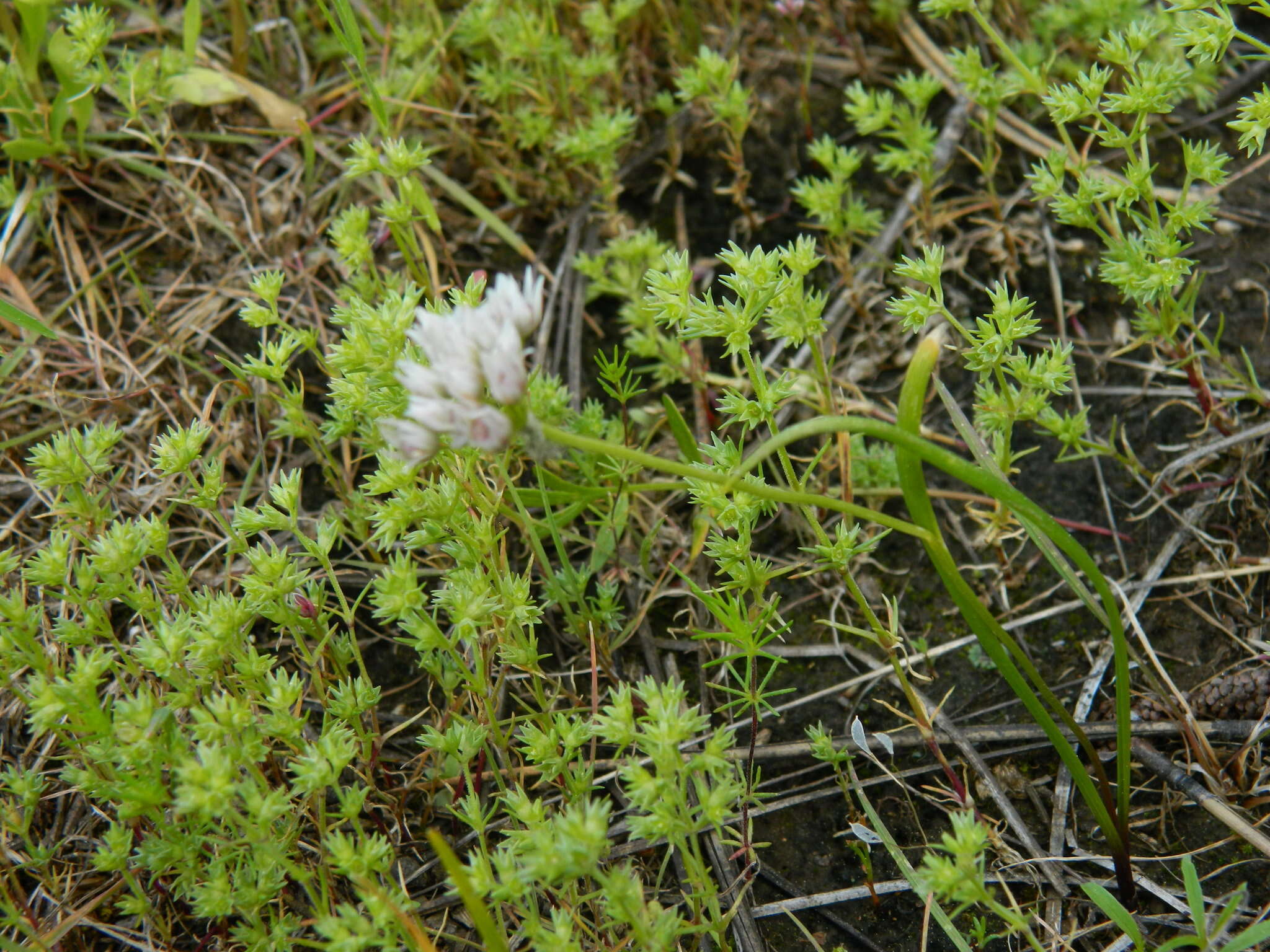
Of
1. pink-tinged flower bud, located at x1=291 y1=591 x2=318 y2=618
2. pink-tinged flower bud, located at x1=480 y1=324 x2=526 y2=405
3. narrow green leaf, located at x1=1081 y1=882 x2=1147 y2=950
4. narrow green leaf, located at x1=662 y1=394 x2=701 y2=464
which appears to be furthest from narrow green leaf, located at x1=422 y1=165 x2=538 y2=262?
narrow green leaf, located at x1=1081 y1=882 x2=1147 y2=950

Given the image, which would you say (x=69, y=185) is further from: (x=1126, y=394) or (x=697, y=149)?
(x=1126, y=394)

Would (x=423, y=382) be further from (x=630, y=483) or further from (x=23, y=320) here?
(x=23, y=320)

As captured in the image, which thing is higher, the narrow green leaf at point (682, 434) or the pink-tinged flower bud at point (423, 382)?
the pink-tinged flower bud at point (423, 382)

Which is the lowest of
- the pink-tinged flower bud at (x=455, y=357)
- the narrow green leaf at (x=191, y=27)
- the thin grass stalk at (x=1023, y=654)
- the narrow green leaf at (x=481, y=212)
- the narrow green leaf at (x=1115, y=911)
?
the narrow green leaf at (x=1115, y=911)

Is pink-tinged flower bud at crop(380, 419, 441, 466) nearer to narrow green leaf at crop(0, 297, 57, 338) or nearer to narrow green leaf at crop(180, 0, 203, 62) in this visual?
narrow green leaf at crop(0, 297, 57, 338)

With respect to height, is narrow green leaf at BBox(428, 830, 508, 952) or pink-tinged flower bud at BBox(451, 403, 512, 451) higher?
pink-tinged flower bud at BBox(451, 403, 512, 451)

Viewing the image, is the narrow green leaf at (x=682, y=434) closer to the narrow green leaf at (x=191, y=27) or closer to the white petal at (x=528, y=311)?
the white petal at (x=528, y=311)

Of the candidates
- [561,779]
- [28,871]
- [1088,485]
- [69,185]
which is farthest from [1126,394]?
[69,185]

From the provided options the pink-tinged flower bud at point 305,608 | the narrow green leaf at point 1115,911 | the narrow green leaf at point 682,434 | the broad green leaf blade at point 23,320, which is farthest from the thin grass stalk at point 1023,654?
the broad green leaf blade at point 23,320

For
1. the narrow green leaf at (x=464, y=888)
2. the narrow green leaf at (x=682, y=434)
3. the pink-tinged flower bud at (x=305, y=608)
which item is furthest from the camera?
the narrow green leaf at (x=682, y=434)
